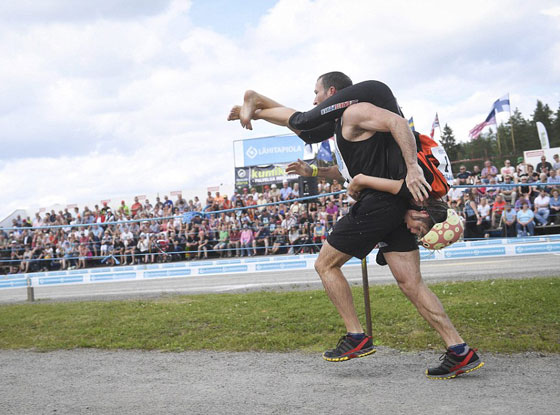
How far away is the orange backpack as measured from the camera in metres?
3.60

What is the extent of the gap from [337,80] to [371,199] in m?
Answer: 0.96

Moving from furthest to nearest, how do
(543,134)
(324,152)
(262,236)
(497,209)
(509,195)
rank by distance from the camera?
1. (324,152)
2. (543,134)
3. (262,236)
4. (509,195)
5. (497,209)

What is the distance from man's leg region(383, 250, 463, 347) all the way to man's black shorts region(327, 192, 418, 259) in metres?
Answer: 0.07

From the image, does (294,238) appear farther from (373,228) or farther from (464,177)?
(373,228)

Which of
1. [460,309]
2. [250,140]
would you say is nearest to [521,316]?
[460,309]

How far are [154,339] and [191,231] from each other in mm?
8896

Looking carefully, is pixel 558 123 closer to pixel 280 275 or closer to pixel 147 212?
pixel 147 212

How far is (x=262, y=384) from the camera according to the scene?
371cm

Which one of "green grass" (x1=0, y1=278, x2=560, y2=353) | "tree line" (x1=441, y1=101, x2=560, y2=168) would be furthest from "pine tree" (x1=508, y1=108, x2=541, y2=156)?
"green grass" (x1=0, y1=278, x2=560, y2=353)

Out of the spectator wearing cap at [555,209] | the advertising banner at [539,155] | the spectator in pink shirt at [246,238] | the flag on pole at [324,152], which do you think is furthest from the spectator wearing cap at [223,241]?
the advertising banner at [539,155]

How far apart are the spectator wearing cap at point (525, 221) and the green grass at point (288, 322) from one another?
462 cm

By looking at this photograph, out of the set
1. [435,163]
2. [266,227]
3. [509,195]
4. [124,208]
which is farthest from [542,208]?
[124,208]

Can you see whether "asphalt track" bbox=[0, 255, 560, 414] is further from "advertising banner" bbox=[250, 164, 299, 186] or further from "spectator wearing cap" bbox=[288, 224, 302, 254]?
"advertising banner" bbox=[250, 164, 299, 186]

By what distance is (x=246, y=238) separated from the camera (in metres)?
13.8
